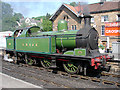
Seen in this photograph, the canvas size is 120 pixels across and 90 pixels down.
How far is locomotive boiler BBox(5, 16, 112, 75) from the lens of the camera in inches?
277

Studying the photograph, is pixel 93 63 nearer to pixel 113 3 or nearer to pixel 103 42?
pixel 103 42

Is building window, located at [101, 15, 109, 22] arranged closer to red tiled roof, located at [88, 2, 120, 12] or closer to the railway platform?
red tiled roof, located at [88, 2, 120, 12]

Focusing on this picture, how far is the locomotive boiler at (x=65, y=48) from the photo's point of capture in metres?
7.05

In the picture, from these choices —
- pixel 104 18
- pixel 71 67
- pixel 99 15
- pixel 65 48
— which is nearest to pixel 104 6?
pixel 99 15

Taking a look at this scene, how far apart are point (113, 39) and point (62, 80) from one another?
54.5 ft

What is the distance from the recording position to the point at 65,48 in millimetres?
8148

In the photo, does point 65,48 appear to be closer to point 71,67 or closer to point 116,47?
point 71,67

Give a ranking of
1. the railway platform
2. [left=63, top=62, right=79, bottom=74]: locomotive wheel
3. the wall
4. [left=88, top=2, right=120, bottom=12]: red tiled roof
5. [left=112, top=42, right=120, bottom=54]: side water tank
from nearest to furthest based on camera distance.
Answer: the railway platform
[left=63, top=62, right=79, bottom=74]: locomotive wheel
[left=112, top=42, right=120, bottom=54]: side water tank
the wall
[left=88, top=2, right=120, bottom=12]: red tiled roof

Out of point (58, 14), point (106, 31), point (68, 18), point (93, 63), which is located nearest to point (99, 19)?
point (106, 31)

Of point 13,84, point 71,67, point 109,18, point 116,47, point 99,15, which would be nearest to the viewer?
point 13,84

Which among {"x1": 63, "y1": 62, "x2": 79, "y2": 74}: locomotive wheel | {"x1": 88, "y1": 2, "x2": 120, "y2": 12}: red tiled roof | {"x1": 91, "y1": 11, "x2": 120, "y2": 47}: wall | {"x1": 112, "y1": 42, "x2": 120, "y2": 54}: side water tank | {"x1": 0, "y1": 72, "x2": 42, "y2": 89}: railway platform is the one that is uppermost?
{"x1": 88, "y1": 2, "x2": 120, "y2": 12}: red tiled roof

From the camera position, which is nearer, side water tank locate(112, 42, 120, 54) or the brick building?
side water tank locate(112, 42, 120, 54)

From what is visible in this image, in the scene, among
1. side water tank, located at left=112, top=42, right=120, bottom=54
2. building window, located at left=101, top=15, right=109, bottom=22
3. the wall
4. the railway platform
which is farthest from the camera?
building window, located at left=101, top=15, right=109, bottom=22

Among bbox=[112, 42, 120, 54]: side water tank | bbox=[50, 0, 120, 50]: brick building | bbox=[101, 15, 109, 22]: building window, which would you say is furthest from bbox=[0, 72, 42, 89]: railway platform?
bbox=[101, 15, 109, 22]: building window
